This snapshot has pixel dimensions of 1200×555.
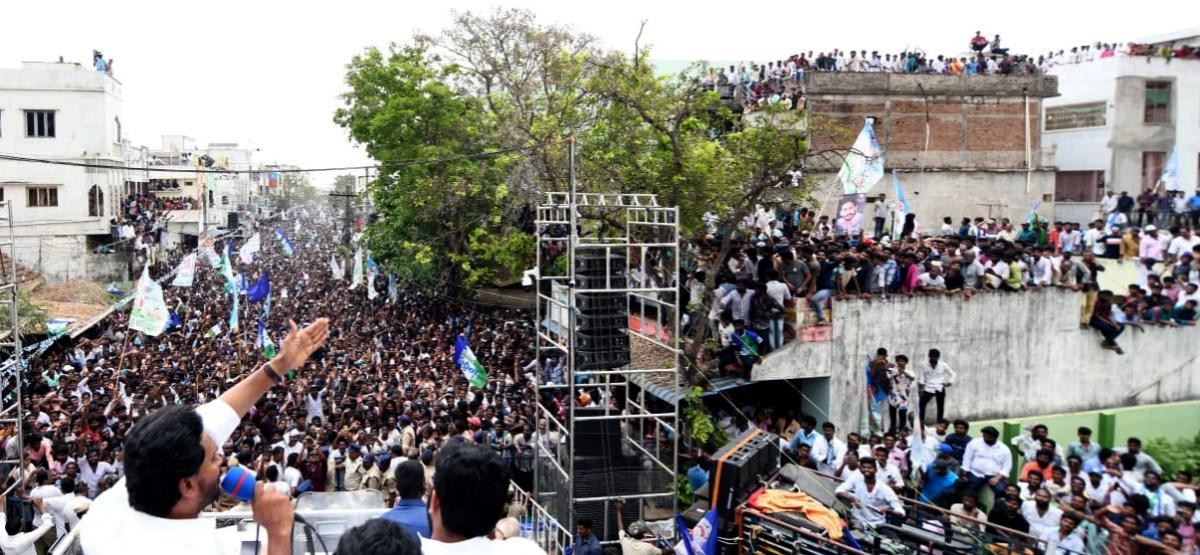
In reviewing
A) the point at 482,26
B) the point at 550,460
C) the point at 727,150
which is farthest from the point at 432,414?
the point at 482,26

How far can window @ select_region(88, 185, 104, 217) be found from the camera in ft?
107

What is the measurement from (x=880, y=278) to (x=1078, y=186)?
51.9ft

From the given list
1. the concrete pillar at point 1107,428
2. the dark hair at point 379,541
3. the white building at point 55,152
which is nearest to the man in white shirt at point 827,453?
the concrete pillar at point 1107,428

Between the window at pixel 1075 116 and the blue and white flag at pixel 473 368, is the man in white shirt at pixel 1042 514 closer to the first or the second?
the blue and white flag at pixel 473 368

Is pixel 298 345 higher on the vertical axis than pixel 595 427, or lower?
higher

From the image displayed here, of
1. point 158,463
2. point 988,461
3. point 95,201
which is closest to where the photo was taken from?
point 158,463

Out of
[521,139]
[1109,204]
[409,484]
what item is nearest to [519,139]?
[521,139]

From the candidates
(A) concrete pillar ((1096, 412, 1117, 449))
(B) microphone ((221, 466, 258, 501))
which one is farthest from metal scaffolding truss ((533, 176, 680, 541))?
(A) concrete pillar ((1096, 412, 1117, 449))

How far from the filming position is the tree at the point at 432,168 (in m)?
22.1

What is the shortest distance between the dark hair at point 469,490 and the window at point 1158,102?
92.1ft

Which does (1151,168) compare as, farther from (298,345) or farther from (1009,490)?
(298,345)

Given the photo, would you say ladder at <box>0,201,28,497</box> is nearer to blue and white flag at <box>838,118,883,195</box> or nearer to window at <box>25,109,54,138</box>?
blue and white flag at <box>838,118,883,195</box>

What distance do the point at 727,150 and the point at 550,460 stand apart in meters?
5.39

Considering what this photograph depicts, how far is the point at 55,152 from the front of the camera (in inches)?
1239
